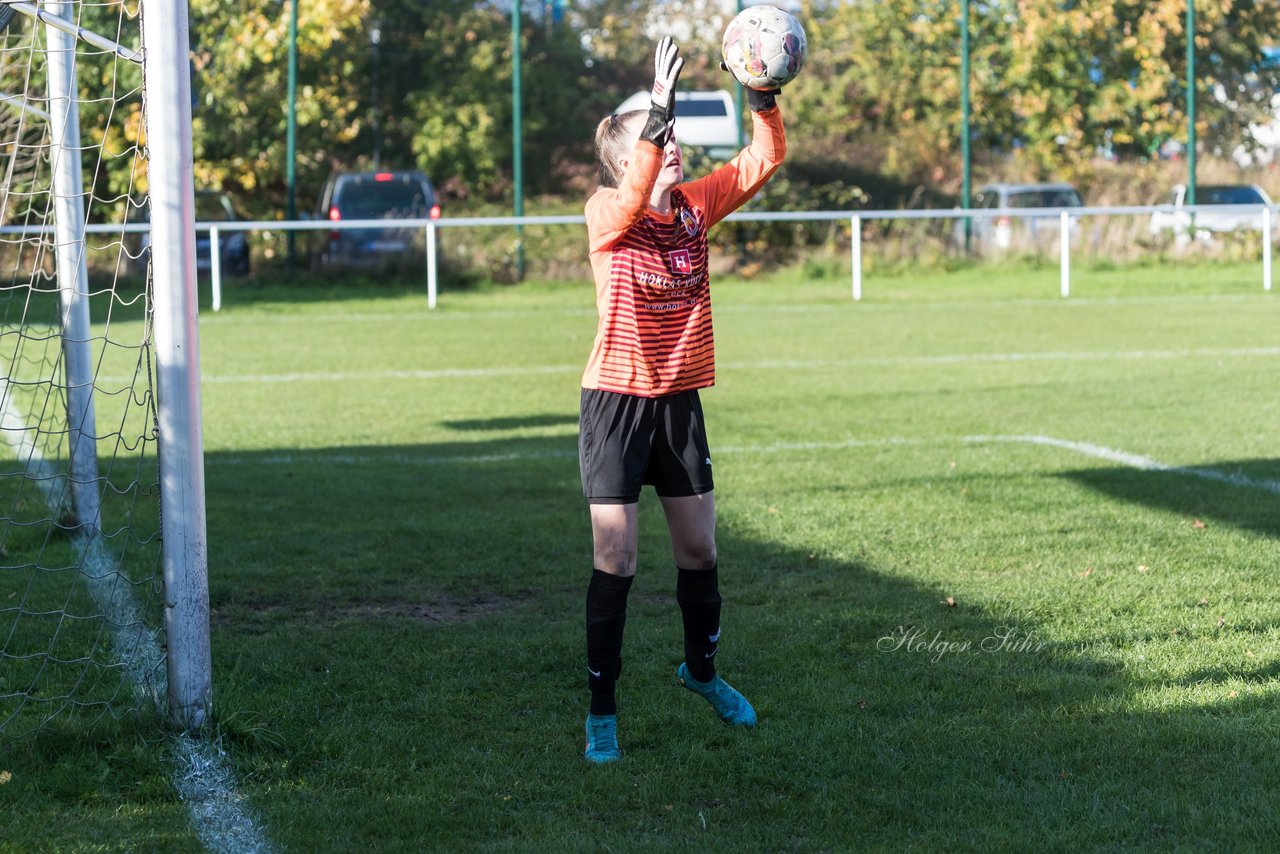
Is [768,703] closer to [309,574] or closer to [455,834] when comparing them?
[455,834]

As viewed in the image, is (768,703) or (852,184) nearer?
(768,703)

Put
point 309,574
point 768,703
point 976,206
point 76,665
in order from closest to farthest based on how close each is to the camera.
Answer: point 768,703, point 76,665, point 309,574, point 976,206

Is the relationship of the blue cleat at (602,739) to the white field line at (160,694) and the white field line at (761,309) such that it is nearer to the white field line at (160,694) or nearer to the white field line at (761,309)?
the white field line at (160,694)

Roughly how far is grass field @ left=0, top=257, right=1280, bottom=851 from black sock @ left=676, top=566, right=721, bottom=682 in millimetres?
160

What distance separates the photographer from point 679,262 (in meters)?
3.96

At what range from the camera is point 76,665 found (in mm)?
4660

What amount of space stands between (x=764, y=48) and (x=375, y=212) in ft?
67.6

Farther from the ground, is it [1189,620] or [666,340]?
[666,340]

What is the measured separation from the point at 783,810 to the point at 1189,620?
216 centimetres

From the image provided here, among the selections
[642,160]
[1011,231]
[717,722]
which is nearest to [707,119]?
[1011,231]

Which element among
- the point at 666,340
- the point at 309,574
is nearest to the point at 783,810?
the point at 666,340

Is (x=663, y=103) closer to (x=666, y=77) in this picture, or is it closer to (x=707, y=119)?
(x=666, y=77)

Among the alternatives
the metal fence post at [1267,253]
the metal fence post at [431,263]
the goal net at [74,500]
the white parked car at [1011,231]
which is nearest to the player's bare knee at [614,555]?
the goal net at [74,500]

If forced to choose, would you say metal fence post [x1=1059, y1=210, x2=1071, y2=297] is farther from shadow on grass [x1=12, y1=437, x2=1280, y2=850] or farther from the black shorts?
the black shorts
